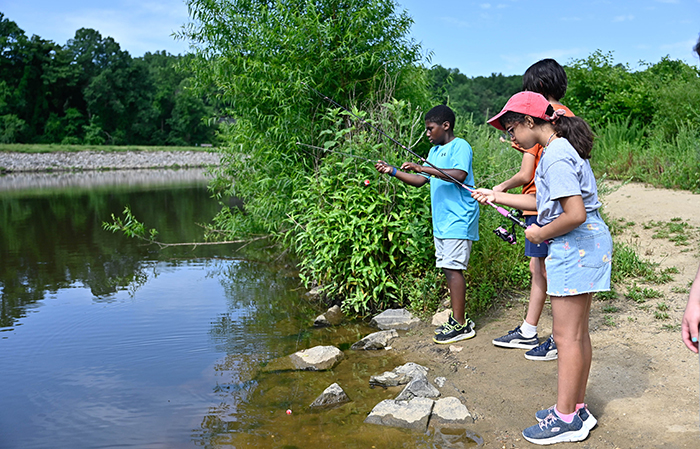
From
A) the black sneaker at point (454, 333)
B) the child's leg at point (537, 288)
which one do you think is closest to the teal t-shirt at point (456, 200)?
the child's leg at point (537, 288)

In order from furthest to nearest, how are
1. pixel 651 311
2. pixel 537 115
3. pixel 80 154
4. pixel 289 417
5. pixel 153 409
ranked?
pixel 80 154, pixel 651 311, pixel 153 409, pixel 289 417, pixel 537 115

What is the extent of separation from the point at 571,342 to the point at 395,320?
8.85ft

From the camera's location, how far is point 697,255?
5363mm

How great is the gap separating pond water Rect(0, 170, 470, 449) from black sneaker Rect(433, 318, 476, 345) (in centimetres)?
56

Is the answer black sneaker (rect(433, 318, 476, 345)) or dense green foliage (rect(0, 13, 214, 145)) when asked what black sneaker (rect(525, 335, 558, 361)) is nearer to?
black sneaker (rect(433, 318, 476, 345))

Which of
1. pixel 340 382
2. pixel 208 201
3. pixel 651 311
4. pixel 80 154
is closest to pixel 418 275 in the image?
pixel 340 382

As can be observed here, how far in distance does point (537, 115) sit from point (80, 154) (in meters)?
48.7

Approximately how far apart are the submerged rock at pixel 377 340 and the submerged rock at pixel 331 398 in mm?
1055

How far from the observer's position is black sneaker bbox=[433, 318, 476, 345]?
4504 mm

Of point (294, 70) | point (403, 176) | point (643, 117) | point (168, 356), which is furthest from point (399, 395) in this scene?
point (643, 117)

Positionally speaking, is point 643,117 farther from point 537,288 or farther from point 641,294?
point 537,288

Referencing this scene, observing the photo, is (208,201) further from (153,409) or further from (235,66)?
(153,409)

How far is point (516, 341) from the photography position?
4137 mm

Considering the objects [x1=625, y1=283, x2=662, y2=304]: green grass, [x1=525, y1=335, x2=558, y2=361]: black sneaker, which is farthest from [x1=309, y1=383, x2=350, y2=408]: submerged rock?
[x1=625, y1=283, x2=662, y2=304]: green grass
